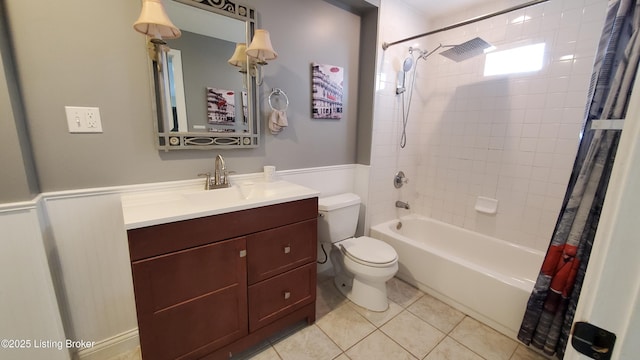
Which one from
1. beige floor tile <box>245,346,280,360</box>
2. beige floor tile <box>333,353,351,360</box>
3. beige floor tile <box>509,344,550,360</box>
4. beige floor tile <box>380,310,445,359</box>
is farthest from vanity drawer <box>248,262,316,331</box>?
beige floor tile <box>509,344,550,360</box>

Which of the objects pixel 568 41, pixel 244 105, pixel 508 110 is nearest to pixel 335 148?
pixel 244 105

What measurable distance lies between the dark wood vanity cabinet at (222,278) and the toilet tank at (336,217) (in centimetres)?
31

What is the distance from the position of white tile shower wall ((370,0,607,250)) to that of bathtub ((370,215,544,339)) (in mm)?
118

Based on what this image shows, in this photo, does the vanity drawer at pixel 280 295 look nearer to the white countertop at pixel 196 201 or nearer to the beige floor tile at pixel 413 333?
the white countertop at pixel 196 201

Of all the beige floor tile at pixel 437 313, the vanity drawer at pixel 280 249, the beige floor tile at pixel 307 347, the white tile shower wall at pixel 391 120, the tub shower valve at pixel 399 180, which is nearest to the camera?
the vanity drawer at pixel 280 249

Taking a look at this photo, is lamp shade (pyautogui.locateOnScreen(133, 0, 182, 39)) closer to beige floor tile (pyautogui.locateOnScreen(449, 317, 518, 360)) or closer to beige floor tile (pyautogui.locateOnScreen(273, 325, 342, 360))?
beige floor tile (pyautogui.locateOnScreen(273, 325, 342, 360))

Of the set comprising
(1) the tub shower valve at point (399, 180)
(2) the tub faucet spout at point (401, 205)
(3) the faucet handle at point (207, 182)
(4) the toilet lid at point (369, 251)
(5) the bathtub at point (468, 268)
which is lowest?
(5) the bathtub at point (468, 268)

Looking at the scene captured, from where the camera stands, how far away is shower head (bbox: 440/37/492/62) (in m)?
1.67

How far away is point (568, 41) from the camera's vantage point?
171 centimetres

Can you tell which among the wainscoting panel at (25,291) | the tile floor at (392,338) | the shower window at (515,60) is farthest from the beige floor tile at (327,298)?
the shower window at (515,60)

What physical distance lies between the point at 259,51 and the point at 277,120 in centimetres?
42

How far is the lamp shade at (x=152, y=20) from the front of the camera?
109cm

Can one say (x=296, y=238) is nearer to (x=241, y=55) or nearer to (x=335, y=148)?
(x=335, y=148)

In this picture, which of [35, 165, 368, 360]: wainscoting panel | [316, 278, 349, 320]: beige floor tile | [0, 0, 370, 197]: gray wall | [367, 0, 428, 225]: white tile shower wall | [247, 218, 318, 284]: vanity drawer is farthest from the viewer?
[367, 0, 428, 225]: white tile shower wall
